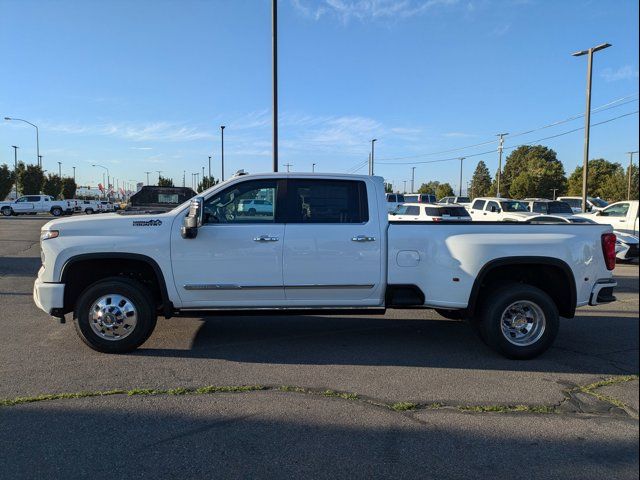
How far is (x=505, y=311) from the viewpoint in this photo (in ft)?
18.3

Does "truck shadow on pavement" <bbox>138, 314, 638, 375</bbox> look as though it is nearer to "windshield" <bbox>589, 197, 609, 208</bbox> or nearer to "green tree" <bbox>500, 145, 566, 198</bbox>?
"windshield" <bbox>589, 197, 609, 208</bbox>

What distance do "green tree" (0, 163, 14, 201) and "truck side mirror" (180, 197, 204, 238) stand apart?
198 ft

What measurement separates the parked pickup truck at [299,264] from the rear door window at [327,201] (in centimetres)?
2

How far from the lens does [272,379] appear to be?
490 cm

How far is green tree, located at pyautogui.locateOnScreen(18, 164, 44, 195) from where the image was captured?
5869cm

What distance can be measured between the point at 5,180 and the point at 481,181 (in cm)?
9264

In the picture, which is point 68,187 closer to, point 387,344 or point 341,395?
point 387,344

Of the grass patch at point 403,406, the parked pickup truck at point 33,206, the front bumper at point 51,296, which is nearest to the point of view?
the grass patch at point 403,406

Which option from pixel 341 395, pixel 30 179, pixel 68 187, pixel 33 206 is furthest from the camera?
pixel 68 187

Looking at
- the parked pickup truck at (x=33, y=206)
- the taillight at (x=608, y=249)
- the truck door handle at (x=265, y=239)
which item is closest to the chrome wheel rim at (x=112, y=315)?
the truck door handle at (x=265, y=239)

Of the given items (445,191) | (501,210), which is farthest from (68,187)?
(501,210)

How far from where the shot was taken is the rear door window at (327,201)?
5.75 metres

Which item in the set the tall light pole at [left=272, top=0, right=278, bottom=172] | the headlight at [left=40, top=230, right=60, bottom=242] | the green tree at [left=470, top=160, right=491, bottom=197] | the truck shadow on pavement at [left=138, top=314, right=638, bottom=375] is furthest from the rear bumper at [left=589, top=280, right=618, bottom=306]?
the green tree at [left=470, top=160, right=491, bottom=197]

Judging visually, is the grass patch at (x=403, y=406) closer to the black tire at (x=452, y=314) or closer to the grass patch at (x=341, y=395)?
the grass patch at (x=341, y=395)
